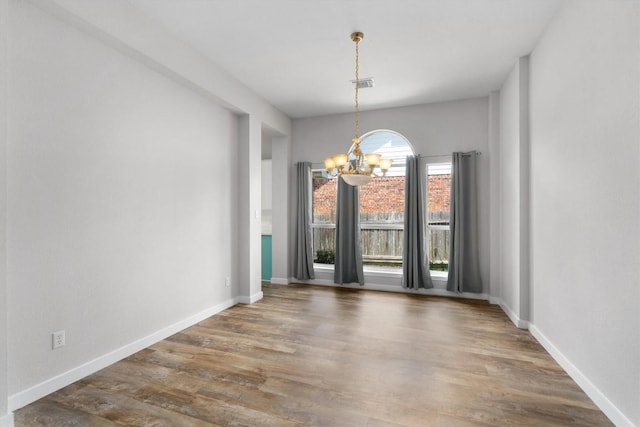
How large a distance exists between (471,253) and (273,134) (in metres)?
3.73

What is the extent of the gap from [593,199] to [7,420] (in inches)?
151

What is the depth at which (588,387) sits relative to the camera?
7.32 ft

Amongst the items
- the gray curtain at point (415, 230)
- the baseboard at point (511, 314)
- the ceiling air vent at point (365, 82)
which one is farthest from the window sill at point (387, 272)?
the ceiling air vent at point (365, 82)

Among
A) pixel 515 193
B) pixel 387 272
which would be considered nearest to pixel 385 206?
pixel 387 272

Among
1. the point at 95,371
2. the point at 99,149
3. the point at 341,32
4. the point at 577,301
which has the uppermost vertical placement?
the point at 341,32

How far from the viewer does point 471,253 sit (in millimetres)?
4832

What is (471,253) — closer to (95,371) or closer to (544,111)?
(544,111)

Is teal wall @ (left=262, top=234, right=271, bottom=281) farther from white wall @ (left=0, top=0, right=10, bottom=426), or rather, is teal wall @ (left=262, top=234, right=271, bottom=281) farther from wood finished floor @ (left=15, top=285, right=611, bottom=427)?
white wall @ (left=0, top=0, right=10, bottom=426)

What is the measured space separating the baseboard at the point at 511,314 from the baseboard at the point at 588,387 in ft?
1.32

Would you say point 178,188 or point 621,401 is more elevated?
point 178,188

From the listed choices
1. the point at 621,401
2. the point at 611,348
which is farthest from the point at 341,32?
the point at 621,401

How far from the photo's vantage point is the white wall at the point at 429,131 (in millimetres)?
4844

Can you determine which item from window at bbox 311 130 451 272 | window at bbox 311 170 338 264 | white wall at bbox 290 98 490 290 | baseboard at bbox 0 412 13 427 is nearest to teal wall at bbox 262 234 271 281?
white wall at bbox 290 98 490 290

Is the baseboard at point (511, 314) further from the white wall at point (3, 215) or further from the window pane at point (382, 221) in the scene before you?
the white wall at point (3, 215)
